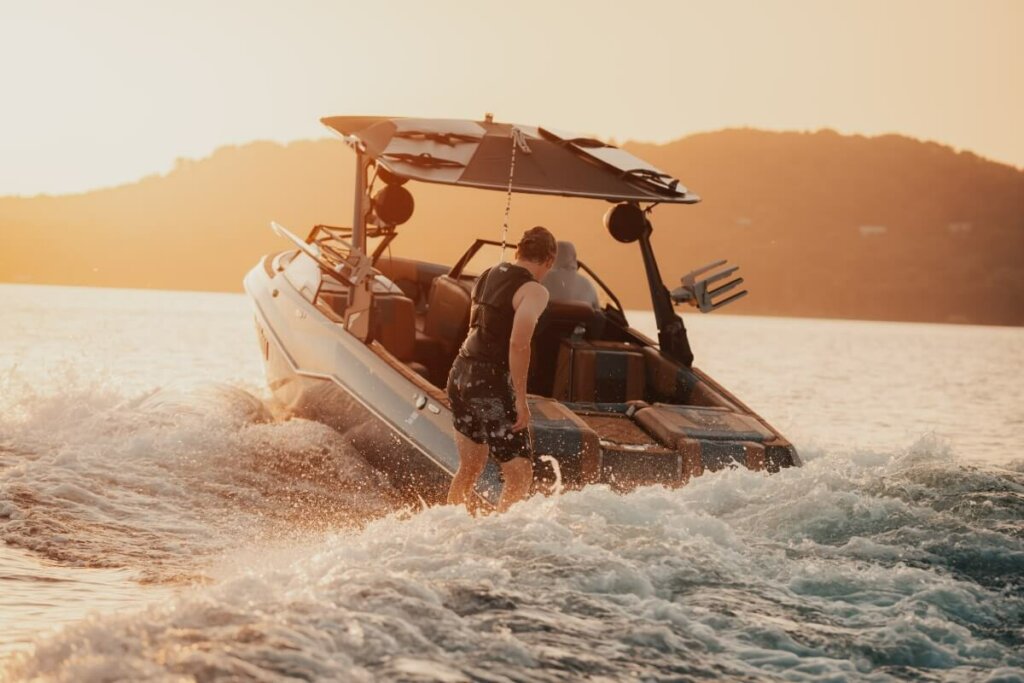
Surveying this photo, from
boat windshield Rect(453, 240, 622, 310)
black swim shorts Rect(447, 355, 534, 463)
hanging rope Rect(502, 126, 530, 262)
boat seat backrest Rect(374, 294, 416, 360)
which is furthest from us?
boat windshield Rect(453, 240, 622, 310)

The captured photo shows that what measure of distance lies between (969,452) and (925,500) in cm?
1337

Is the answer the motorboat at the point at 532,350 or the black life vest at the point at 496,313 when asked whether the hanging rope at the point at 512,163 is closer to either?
the motorboat at the point at 532,350

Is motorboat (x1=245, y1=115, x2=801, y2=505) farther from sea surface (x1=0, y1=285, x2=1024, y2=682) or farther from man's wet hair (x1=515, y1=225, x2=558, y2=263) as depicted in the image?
man's wet hair (x1=515, y1=225, x2=558, y2=263)

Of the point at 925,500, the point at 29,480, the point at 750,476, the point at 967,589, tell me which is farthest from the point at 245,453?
the point at 967,589

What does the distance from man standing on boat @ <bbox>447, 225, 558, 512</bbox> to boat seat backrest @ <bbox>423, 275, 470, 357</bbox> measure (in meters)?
3.18

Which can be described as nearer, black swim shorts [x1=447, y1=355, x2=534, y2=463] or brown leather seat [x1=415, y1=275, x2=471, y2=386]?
black swim shorts [x1=447, y1=355, x2=534, y2=463]

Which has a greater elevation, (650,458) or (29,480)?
(650,458)

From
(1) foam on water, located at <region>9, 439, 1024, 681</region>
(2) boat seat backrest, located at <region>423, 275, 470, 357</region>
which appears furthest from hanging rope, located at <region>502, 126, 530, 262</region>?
(1) foam on water, located at <region>9, 439, 1024, 681</region>

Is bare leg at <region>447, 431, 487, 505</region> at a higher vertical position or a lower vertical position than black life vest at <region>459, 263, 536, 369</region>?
lower

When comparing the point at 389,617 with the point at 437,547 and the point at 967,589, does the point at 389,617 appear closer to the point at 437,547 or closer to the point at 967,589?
the point at 437,547

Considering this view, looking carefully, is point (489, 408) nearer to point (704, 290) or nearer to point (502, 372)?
point (502, 372)

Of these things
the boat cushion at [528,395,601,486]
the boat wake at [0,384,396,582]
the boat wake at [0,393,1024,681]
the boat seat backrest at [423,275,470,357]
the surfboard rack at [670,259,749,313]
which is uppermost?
the surfboard rack at [670,259,749,313]

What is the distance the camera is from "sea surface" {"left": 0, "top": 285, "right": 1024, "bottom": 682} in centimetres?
477

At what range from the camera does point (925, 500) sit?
7.61m
